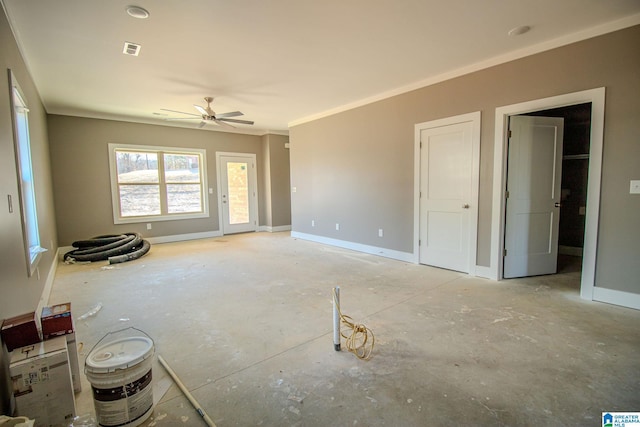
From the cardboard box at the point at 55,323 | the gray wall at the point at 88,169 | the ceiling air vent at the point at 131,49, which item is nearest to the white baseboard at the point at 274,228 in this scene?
the gray wall at the point at 88,169

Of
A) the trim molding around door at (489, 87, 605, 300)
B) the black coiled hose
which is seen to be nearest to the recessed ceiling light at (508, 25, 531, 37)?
the trim molding around door at (489, 87, 605, 300)

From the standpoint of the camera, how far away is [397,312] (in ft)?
9.53

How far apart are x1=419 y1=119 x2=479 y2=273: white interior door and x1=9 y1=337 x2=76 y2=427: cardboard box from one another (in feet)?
13.8

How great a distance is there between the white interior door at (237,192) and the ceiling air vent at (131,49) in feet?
14.0

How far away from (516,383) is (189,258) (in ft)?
16.2

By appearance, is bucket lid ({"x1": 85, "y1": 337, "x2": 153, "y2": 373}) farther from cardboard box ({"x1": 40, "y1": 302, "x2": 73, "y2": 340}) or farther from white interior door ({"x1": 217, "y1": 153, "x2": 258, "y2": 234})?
white interior door ({"x1": 217, "y1": 153, "x2": 258, "y2": 234})

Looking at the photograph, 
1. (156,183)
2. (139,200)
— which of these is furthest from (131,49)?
(139,200)

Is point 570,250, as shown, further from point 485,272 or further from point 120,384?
point 120,384

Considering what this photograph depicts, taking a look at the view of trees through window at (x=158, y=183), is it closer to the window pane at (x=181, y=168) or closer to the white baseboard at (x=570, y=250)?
the window pane at (x=181, y=168)

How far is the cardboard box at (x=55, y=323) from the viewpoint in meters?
1.71

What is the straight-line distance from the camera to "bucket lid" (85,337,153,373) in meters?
1.45

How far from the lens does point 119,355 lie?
5.12ft

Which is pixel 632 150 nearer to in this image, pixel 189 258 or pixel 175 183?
pixel 189 258

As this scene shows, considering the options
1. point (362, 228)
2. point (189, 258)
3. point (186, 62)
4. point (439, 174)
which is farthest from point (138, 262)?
point (439, 174)
